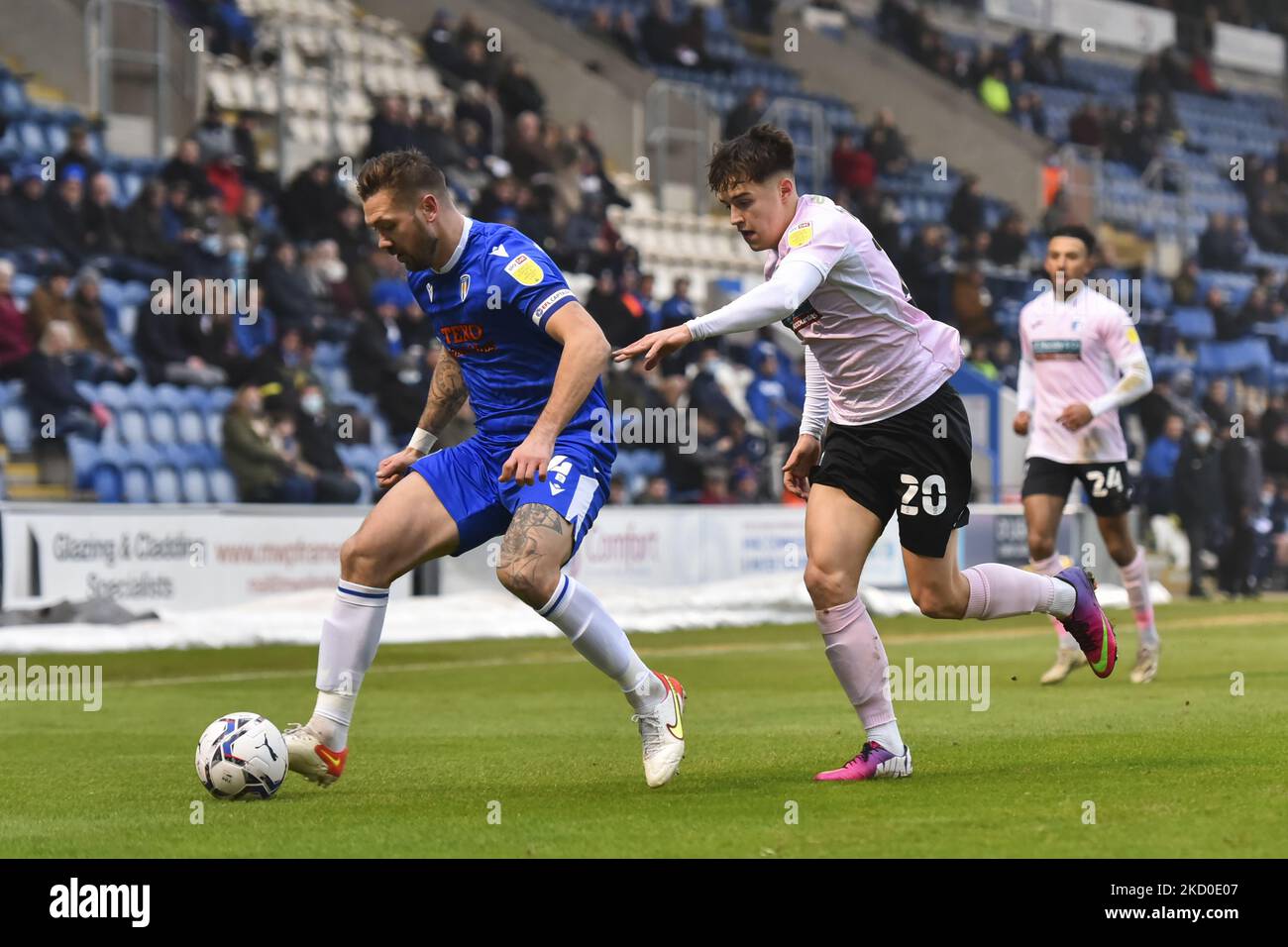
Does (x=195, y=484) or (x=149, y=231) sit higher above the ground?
(x=149, y=231)

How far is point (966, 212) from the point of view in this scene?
29641 millimetres

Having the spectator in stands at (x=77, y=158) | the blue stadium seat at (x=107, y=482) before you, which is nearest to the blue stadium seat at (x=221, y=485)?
the blue stadium seat at (x=107, y=482)

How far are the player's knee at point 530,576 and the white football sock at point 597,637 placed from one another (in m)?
0.10

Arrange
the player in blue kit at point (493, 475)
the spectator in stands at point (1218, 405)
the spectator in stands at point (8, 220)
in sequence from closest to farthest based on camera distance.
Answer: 1. the player in blue kit at point (493, 475)
2. the spectator in stands at point (8, 220)
3. the spectator in stands at point (1218, 405)

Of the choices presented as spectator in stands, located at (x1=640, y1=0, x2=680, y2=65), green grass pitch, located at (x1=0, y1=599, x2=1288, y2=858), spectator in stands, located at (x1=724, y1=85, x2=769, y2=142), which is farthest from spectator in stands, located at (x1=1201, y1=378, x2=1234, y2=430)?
green grass pitch, located at (x1=0, y1=599, x2=1288, y2=858)

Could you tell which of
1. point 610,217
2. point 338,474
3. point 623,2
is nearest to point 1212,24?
point 623,2

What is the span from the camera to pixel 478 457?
23.3ft

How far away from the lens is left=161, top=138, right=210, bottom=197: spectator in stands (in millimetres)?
19109

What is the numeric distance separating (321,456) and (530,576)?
37.6ft

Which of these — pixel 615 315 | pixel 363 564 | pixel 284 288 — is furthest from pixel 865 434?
pixel 615 315

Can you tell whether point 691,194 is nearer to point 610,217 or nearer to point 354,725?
point 610,217

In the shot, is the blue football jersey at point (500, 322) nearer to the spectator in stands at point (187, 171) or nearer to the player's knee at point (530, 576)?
the player's knee at point (530, 576)

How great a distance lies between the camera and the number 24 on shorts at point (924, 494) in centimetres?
716

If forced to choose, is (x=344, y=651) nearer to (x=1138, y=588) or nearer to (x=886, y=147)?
(x=1138, y=588)
